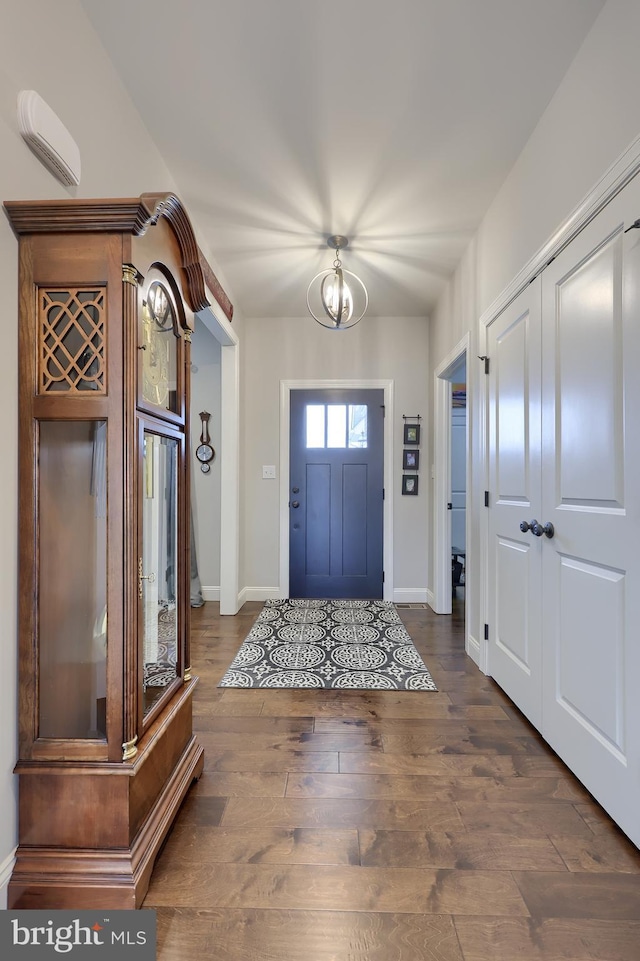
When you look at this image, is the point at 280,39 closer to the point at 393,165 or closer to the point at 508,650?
the point at 393,165

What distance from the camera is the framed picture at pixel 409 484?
13.6 feet

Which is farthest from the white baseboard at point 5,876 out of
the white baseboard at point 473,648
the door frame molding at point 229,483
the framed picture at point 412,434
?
the framed picture at point 412,434

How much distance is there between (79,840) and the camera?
43.7 inches

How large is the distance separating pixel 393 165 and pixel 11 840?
2.89m

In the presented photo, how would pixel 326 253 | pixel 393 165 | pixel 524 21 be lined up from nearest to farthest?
pixel 524 21 < pixel 393 165 < pixel 326 253

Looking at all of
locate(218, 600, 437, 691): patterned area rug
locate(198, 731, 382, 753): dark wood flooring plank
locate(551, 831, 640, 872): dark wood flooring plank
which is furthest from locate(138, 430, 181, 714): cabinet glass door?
locate(551, 831, 640, 872): dark wood flooring plank

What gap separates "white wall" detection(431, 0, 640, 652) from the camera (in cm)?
140

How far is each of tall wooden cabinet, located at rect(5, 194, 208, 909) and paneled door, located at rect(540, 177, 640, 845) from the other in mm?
1386

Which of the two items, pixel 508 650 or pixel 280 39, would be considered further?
pixel 508 650

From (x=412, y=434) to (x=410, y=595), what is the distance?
1.49 m

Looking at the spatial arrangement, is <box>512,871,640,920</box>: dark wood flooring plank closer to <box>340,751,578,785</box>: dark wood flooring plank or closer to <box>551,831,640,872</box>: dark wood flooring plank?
<box>551,831,640,872</box>: dark wood flooring plank

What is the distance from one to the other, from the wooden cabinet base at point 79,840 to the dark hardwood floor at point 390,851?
135mm

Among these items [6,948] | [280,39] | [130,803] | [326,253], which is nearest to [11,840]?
[6,948]

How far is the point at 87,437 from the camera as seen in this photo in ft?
3.83
